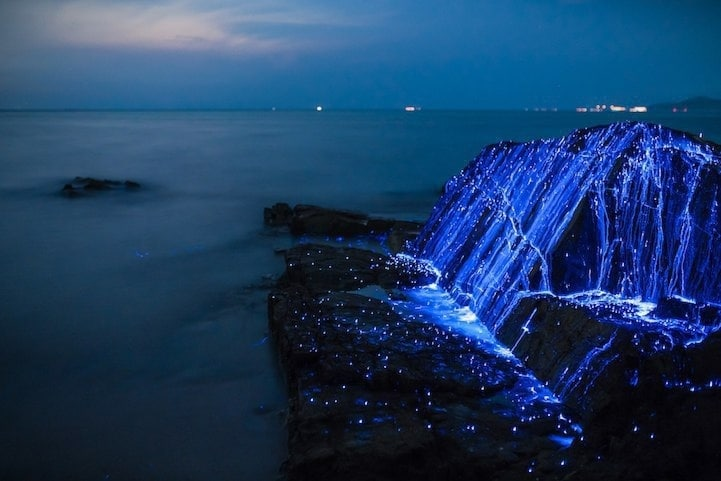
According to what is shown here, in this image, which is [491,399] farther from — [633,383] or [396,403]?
[633,383]

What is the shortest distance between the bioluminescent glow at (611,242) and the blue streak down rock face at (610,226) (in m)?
0.01

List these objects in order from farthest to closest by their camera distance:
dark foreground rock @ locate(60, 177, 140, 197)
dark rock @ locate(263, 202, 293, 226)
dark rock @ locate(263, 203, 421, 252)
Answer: dark foreground rock @ locate(60, 177, 140, 197) < dark rock @ locate(263, 202, 293, 226) < dark rock @ locate(263, 203, 421, 252)

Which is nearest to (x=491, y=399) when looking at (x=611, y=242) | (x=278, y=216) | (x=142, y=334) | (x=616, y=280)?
(x=616, y=280)

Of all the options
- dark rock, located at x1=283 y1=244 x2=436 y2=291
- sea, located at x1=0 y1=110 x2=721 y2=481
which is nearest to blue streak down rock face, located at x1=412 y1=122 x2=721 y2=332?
dark rock, located at x1=283 y1=244 x2=436 y2=291

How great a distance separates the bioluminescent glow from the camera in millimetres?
5609

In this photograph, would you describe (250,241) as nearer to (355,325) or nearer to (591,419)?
(355,325)

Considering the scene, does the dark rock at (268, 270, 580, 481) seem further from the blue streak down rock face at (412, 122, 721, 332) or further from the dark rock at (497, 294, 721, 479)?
the blue streak down rock face at (412, 122, 721, 332)

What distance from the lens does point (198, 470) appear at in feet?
16.8

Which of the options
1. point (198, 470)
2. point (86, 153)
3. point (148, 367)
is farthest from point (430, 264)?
point (86, 153)

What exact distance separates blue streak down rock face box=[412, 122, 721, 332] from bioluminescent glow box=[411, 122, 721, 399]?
11mm

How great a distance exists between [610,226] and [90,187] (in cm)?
1883

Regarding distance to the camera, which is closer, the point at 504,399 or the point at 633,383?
the point at 633,383

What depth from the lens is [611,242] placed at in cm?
669

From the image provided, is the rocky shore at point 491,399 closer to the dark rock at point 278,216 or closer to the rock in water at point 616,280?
the rock in water at point 616,280
